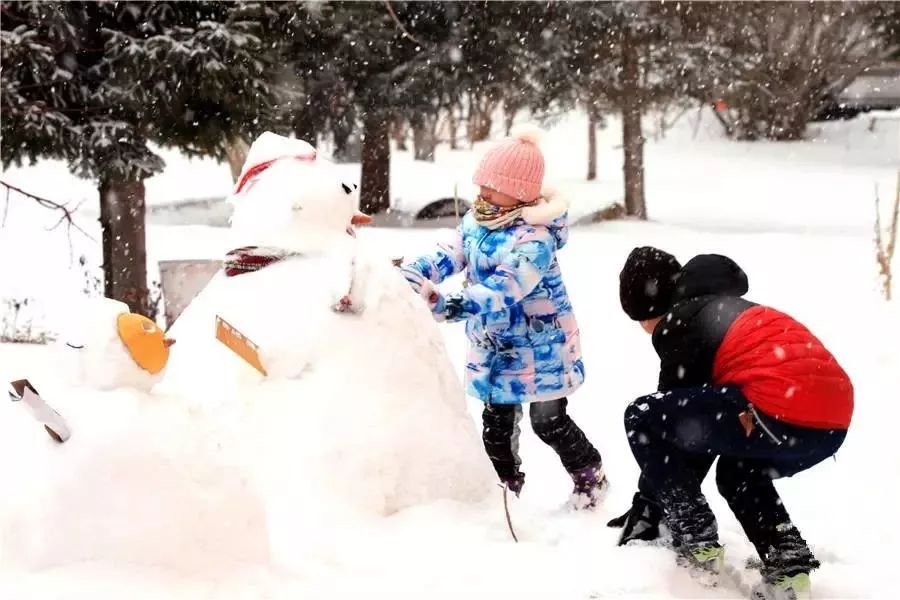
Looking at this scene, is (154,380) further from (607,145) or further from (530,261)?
(607,145)

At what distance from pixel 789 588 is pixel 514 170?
1.80 m

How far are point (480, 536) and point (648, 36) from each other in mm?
13323

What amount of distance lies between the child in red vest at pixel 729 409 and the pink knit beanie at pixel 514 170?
2.25 ft

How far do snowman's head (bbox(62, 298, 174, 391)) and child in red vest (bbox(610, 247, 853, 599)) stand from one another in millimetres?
1548

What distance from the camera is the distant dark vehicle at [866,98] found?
32.7 m

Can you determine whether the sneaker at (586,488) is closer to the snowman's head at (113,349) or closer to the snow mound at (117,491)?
the snow mound at (117,491)

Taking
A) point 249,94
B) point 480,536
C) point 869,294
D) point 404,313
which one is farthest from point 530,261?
point 869,294

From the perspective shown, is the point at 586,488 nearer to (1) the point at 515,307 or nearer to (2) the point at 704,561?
(1) the point at 515,307

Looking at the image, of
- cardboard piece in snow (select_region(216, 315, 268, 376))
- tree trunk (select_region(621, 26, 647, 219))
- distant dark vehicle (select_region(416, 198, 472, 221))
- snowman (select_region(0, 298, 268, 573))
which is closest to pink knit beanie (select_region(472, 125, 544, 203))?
cardboard piece in snow (select_region(216, 315, 268, 376))

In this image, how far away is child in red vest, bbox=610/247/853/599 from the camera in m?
3.05

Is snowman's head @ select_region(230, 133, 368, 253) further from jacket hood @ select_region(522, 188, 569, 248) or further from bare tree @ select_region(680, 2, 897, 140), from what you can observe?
bare tree @ select_region(680, 2, 897, 140)

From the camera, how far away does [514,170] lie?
390 cm

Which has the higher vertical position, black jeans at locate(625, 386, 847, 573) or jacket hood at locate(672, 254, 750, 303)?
jacket hood at locate(672, 254, 750, 303)

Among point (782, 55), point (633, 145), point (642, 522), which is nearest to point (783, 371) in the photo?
point (642, 522)
